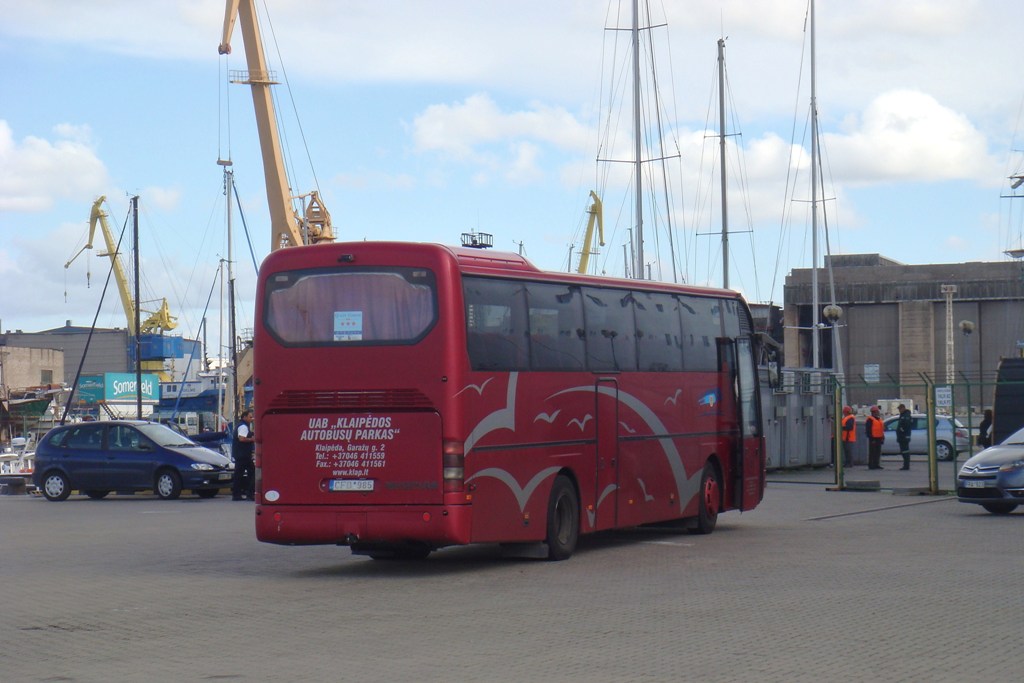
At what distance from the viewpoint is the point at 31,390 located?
8938cm

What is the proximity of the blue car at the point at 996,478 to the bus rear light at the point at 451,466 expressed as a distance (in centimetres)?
1129

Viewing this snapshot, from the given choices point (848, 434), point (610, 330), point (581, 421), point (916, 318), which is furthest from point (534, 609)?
point (916, 318)

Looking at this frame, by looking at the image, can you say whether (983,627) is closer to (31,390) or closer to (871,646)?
(871,646)

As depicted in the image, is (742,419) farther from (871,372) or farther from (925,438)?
(871,372)

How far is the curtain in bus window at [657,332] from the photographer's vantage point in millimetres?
18062

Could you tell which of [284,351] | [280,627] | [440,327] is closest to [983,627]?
[280,627]

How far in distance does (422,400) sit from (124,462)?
17624 mm

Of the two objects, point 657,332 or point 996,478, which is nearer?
point 657,332

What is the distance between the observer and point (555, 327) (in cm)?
1622

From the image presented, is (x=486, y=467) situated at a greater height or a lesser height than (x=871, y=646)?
greater

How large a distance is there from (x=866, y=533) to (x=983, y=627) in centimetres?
910

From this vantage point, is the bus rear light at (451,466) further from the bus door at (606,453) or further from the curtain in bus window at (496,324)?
the bus door at (606,453)

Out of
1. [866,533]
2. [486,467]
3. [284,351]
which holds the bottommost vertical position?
[866,533]

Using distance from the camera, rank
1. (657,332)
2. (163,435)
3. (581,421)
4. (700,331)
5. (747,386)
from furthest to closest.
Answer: (163,435), (747,386), (700,331), (657,332), (581,421)
